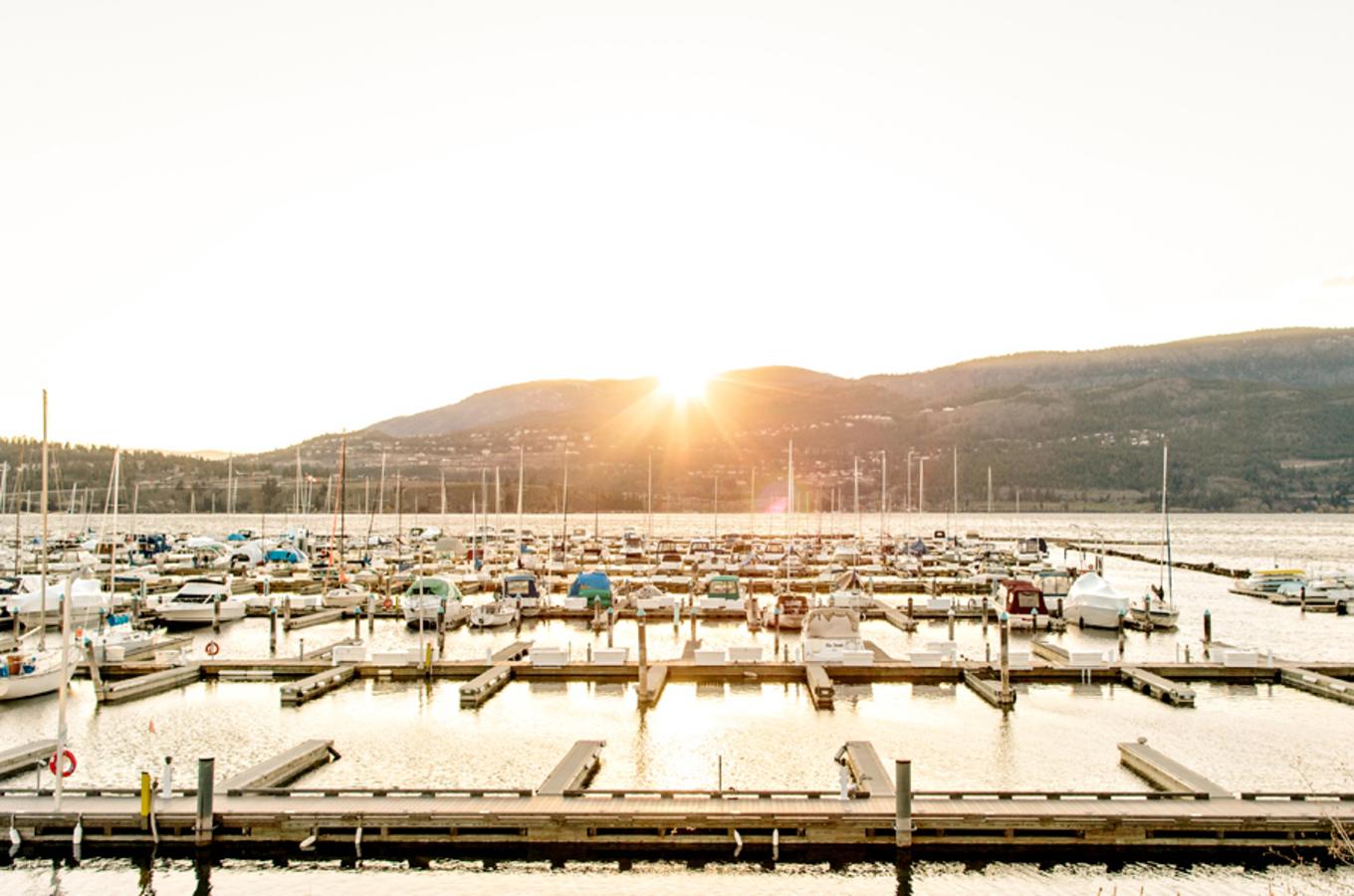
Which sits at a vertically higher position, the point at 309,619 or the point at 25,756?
the point at 25,756

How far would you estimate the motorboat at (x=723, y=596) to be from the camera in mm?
50656

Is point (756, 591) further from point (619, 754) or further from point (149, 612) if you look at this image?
point (619, 754)

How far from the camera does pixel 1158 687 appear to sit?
31.2m

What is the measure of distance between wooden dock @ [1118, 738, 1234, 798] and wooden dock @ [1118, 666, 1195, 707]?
6.36 meters

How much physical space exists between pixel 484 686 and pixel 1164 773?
18.2 meters

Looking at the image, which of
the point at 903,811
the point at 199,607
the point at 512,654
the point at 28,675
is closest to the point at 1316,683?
the point at 903,811

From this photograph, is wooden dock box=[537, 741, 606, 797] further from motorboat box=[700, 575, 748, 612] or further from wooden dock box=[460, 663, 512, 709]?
motorboat box=[700, 575, 748, 612]

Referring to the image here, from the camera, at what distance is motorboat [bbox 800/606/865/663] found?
35094mm

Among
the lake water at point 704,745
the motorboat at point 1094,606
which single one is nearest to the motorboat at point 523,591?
the lake water at point 704,745

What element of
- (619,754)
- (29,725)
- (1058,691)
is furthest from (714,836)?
(29,725)

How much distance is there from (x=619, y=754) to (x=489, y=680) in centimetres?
798

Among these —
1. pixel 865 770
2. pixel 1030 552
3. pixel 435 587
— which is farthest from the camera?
pixel 1030 552

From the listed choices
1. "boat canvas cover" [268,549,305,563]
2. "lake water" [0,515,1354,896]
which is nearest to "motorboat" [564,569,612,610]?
"lake water" [0,515,1354,896]

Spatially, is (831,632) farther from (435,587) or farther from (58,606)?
(58,606)
